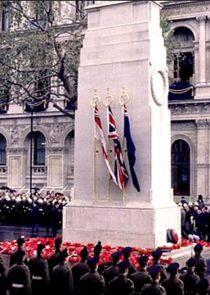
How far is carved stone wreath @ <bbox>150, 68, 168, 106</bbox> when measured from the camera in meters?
17.3

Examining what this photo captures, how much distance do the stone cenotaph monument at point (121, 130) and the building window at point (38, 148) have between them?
27.2 m

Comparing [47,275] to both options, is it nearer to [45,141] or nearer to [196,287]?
[196,287]

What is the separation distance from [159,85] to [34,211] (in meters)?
11.3

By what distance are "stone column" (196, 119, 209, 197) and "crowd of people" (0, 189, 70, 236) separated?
11419 millimetres

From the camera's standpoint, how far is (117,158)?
1706cm

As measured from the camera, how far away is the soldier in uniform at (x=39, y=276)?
34.8 feet

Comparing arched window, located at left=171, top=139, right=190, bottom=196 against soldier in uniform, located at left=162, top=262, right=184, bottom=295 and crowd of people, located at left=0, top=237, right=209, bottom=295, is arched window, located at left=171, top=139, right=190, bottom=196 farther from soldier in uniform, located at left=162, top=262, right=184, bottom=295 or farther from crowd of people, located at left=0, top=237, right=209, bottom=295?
soldier in uniform, located at left=162, top=262, right=184, bottom=295

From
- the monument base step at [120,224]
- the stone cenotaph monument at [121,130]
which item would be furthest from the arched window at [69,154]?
the monument base step at [120,224]

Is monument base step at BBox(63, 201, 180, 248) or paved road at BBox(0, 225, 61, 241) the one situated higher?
monument base step at BBox(63, 201, 180, 248)

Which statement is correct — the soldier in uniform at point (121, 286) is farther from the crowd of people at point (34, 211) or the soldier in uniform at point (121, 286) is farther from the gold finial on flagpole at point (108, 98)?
the crowd of people at point (34, 211)

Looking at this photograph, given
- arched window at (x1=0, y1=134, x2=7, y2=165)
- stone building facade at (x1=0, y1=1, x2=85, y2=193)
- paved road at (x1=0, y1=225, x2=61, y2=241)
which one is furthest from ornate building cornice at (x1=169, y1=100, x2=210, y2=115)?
arched window at (x1=0, y1=134, x2=7, y2=165)

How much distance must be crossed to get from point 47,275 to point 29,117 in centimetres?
3435

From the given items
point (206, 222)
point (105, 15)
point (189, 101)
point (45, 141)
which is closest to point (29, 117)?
point (45, 141)

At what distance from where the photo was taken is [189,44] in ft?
129
